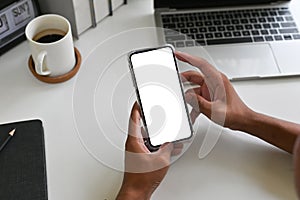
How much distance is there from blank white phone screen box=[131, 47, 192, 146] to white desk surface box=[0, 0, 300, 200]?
6 cm

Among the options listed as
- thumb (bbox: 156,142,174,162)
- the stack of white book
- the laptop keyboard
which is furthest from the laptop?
thumb (bbox: 156,142,174,162)

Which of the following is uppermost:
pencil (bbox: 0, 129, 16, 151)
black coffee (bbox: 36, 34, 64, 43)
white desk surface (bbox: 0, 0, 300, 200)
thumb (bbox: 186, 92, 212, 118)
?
black coffee (bbox: 36, 34, 64, 43)

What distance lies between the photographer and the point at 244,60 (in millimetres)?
877

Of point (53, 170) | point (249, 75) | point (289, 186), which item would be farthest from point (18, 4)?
point (289, 186)

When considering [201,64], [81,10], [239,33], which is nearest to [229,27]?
[239,33]

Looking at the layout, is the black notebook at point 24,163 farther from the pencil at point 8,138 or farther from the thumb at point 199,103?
the thumb at point 199,103

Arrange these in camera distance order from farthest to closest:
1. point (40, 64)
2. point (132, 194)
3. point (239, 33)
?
point (239, 33) → point (40, 64) → point (132, 194)

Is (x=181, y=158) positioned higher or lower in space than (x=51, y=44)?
lower

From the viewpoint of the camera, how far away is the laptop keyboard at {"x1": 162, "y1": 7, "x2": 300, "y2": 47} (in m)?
0.90

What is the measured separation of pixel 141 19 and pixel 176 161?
1.04 ft

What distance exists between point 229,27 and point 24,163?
17.8 inches

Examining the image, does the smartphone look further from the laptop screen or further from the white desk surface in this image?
the laptop screen

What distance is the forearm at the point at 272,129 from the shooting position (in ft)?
2.47

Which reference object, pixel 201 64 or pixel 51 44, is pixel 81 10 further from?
pixel 201 64
